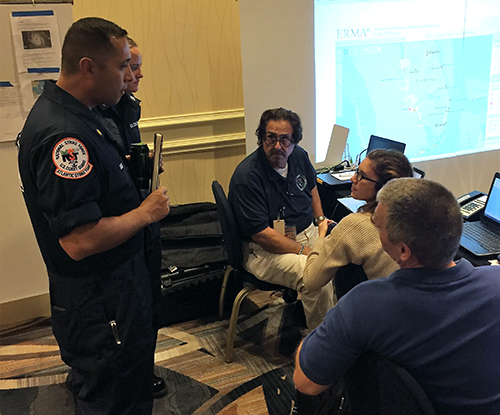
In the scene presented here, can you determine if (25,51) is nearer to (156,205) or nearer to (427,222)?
(156,205)

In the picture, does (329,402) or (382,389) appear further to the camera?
(329,402)

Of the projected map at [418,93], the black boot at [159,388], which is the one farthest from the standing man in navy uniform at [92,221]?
the projected map at [418,93]

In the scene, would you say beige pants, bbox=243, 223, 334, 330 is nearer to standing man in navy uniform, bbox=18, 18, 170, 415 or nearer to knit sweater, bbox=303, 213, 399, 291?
knit sweater, bbox=303, 213, 399, 291

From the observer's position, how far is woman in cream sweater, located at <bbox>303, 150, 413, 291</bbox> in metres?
1.59

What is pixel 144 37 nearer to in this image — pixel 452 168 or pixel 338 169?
pixel 338 169

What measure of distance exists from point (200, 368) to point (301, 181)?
1.08 m

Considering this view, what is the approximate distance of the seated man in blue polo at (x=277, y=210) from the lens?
7.13ft

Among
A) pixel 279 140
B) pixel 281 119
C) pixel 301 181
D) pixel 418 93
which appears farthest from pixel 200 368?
pixel 418 93

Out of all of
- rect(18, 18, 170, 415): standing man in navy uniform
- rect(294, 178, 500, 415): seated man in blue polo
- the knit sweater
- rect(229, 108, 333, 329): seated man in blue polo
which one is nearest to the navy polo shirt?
rect(229, 108, 333, 329): seated man in blue polo

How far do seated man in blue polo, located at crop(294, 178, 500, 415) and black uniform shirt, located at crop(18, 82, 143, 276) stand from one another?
0.73m

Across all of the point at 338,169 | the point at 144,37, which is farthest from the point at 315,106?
the point at 144,37

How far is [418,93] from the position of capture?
3.59 m

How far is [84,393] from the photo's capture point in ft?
4.95

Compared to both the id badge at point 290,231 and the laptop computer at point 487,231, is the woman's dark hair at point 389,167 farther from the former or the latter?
the id badge at point 290,231
